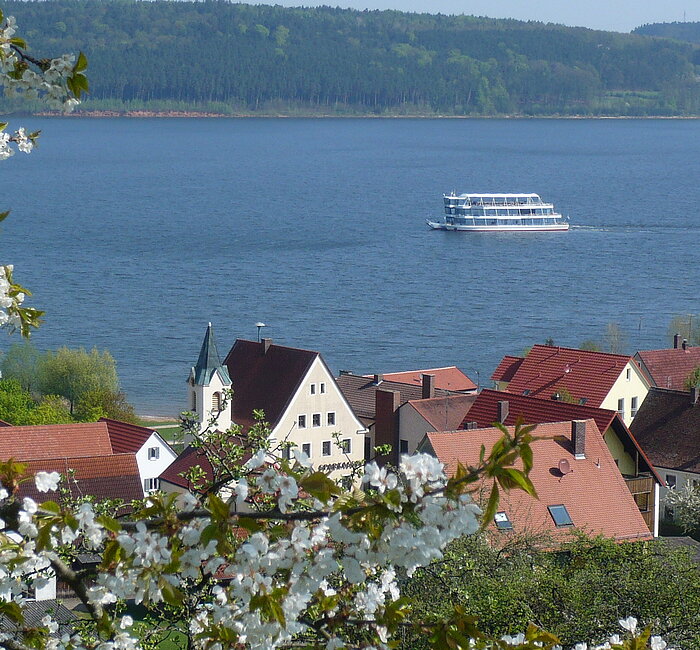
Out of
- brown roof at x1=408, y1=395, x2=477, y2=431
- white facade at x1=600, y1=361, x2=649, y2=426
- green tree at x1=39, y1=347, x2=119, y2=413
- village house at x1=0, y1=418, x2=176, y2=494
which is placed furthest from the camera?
green tree at x1=39, y1=347, x2=119, y2=413

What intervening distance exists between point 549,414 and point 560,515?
507 centimetres

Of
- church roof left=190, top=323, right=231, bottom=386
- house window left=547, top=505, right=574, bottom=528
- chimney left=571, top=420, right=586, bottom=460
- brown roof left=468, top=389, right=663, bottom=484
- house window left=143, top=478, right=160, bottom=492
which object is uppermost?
church roof left=190, top=323, right=231, bottom=386

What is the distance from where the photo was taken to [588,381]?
3469 cm

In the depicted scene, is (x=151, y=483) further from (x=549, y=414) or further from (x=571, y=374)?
(x=571, y=374)

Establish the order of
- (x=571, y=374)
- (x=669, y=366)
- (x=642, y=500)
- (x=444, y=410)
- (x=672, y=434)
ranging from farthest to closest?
(x=669, y=366), (x=571, y=374), (x=444, y=410), (x=672, y=434), (x=642, y=500)

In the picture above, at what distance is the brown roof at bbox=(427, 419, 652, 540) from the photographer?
23.1 m

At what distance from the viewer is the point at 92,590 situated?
3783 millimetres

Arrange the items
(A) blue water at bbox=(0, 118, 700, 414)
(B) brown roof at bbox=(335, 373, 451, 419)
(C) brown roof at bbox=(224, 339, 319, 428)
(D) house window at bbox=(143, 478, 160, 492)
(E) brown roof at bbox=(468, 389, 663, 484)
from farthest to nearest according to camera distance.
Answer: (A) blue water at bbox=(0, 118, 700, 414)
(B) brown roof at bbox=(335, 373, 451, 419)
(C) brown roof at bbox=(224, 339, 319, 428)
(D) house window at bbox=(143, 478, 160, 492)
(E) brown roof at bbox=(468, 389, 663, 484)

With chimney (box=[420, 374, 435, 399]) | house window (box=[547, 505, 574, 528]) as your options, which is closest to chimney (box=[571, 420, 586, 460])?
house window (box=[547, 505, 574, 528])

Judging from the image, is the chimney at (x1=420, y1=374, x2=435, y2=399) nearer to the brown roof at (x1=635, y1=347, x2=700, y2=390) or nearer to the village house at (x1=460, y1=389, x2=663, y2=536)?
the village house at (x1=460, y1=389, x2=663, y2=536)

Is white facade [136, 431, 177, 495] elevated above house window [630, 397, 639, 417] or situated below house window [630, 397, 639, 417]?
below

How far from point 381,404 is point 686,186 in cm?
12119

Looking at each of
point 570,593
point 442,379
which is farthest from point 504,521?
point 442,379

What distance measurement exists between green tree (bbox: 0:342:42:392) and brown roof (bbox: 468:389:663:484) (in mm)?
19530
